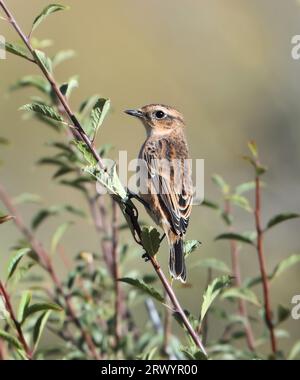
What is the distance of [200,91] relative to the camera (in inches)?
420

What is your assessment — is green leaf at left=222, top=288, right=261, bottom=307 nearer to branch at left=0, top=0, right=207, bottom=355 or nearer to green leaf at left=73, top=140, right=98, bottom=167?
branch at left=0, top=0, right=207, bottom=355

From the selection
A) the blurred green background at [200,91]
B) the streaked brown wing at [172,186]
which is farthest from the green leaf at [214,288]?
the blurred green background at [200,91]

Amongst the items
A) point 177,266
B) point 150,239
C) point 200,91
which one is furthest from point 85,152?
point 200,91

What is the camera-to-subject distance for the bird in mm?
5027

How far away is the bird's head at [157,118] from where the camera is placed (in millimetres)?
6395

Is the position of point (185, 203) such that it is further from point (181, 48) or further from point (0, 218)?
point (181, 48)

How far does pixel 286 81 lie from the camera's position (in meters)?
8.01

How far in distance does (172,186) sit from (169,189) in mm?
35

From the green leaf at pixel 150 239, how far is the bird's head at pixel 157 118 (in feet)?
9.81

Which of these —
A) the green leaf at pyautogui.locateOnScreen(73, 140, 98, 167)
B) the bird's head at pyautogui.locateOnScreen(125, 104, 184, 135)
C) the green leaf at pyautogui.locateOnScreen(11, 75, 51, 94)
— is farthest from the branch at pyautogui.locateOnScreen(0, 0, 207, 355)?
the bird's head at pyautogui.locateOnScreen(125, 104, 184, 135)

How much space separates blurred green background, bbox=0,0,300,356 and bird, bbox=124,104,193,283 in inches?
17.6

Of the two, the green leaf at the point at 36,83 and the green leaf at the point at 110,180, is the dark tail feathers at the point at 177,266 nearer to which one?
the green leaf at the point at 110,180

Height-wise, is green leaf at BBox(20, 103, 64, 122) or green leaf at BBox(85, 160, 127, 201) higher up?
green leaf at BBox(20, 103, 64, 122)
